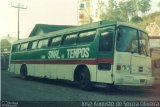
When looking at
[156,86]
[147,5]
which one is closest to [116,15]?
[147,5]

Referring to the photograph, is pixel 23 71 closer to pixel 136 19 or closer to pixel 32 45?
pixel 32 45

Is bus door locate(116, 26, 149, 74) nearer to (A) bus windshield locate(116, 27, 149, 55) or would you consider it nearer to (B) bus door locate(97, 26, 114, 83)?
(A) bus windshield locate(116, 27, 149, 55)

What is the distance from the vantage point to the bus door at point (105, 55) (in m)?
13.1

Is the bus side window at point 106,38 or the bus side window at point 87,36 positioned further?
Answer: the bus side window at point 87,36

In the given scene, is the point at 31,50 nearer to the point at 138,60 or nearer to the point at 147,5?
the point at 138,60

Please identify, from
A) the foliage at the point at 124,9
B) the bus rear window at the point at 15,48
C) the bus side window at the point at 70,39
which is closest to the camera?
the bus side window at the point at 70,39

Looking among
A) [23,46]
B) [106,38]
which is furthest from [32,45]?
[106,38]

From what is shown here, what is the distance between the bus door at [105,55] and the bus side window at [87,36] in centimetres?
66

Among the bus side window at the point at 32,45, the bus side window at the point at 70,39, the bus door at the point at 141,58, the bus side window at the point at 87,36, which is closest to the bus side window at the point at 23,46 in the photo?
the bus side window at the point at 32,45

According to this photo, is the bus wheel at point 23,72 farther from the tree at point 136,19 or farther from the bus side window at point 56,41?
the tree at point 136,19

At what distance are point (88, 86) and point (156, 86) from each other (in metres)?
5.23

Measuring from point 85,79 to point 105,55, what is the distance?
1754 millimetres

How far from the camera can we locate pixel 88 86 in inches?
567

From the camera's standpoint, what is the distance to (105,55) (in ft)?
44.1
